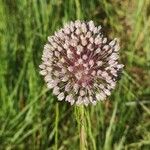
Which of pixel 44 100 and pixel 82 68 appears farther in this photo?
pixel 44 100

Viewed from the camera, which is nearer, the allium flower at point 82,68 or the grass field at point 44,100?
the allium flower at point 82,68

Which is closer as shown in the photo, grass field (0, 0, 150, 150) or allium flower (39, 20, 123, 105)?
allium flower (39, 20, 123, 105)

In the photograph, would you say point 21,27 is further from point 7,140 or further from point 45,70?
point 45,70
